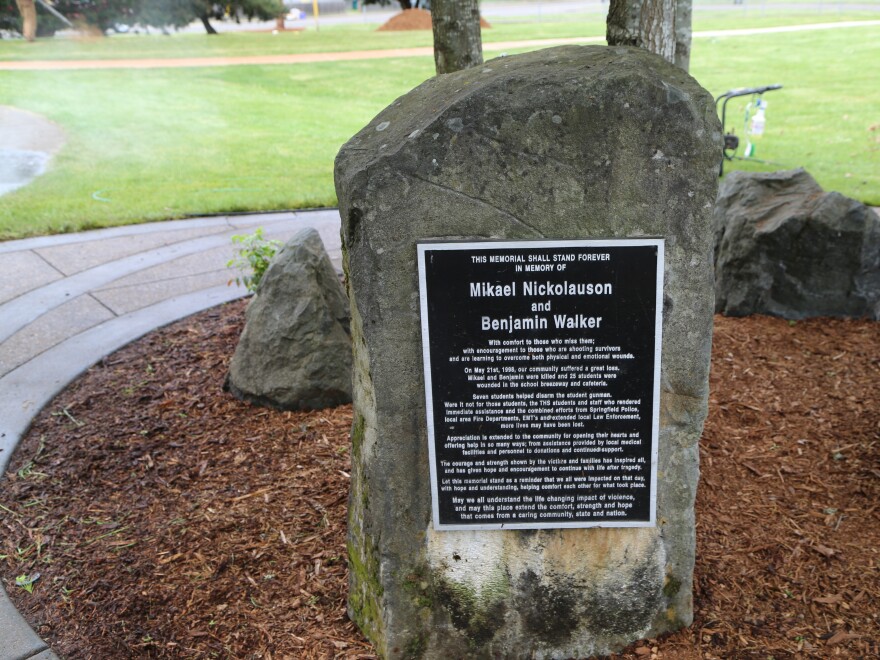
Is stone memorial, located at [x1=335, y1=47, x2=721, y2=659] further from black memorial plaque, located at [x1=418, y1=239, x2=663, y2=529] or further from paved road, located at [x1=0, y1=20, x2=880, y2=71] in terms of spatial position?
Result: paved road, located at [x1=0, y1=20, x2=880, y2=71]

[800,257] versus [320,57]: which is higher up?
[320,57]

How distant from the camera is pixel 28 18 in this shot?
20.4 meters

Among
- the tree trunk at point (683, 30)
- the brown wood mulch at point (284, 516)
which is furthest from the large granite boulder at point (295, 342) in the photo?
the tree trunk at point (683, 30)

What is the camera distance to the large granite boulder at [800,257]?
18.5ft

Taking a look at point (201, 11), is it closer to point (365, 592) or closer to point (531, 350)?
point (365, 592)

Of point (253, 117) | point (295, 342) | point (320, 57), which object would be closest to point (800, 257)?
point (295, 342)

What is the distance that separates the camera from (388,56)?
30.0 metres

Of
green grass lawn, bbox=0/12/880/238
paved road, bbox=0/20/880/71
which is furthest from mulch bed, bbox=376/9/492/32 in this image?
paved road, bbox=0/20/880/71

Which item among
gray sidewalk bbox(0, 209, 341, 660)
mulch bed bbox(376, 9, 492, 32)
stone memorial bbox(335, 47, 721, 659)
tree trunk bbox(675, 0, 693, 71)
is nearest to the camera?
stone memorial bbox(335, 47, 721, 659)

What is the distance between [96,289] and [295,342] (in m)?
3.02

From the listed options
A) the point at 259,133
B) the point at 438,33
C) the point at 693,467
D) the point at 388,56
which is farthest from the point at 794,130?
the point at 388,56

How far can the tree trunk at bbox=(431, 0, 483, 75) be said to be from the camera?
18.1 ft

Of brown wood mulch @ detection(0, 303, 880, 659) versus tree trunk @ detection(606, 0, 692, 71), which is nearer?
brown wood mulch @ detection(0, 303, 880, 659)

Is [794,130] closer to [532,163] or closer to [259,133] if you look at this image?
[259,133]
